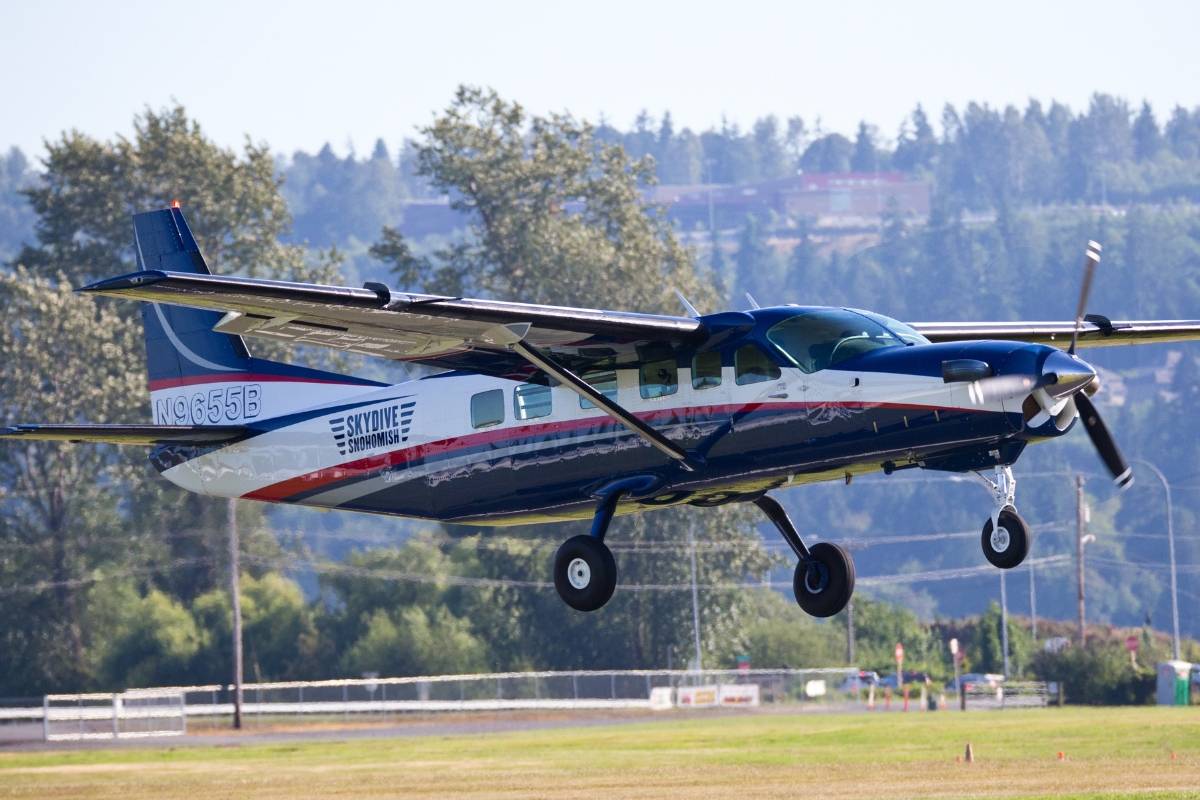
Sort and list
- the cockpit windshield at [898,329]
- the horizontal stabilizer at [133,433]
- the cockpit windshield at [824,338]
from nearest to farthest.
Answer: the cockpit windshield at [824,338] → the cockpit windshield at [898,329] → the horizontal stabilizer at [133,433]

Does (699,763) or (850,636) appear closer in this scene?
(699,763)

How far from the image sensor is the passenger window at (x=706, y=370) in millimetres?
25812

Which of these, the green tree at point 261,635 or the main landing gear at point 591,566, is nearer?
the main landing gear at point 591,566

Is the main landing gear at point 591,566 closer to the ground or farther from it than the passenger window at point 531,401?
closer to the ground

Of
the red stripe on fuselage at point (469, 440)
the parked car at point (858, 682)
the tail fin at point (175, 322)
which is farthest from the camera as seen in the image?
the parked car at point (858, 682)

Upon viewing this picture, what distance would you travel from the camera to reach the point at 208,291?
22234 mm

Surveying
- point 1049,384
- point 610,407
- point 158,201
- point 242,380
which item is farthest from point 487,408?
point 158,201

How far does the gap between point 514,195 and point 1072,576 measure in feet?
358

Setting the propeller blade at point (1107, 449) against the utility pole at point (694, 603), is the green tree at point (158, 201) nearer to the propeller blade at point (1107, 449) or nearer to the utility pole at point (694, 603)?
the utility pole at point (694, 603)

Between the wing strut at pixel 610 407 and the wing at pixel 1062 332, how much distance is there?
476 cm

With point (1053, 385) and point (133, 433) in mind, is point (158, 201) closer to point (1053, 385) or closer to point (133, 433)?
point (133, 433)

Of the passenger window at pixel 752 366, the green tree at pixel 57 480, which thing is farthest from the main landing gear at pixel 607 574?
the green tree at pixel 57 480

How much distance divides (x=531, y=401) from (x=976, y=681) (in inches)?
2444

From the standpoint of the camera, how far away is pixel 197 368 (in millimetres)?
33344
